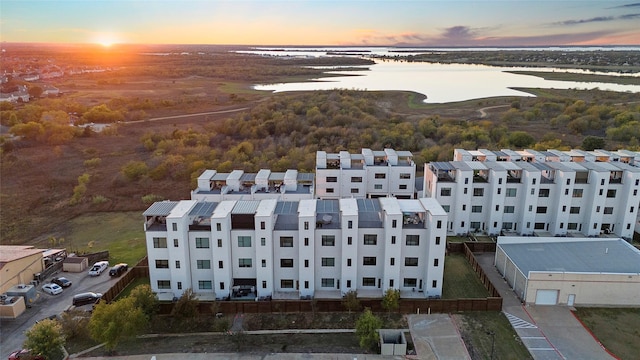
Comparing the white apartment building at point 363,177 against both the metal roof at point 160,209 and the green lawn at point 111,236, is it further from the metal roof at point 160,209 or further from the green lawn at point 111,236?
the green lawn at point 111,236

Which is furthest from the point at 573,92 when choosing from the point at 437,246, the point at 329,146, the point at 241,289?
the point at 241,289

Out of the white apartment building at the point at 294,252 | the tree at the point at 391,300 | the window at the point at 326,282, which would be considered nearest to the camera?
the tree at the point at 391,300

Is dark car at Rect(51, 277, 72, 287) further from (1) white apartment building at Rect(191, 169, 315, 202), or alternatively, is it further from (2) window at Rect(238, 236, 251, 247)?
(2) window at Rect(238, 236, 251, 247)

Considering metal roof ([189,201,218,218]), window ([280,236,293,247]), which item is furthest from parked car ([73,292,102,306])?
window ([280,236,293,247])

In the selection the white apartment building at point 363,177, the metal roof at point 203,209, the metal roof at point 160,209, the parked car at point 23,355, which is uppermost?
the metal roof at point 160,209

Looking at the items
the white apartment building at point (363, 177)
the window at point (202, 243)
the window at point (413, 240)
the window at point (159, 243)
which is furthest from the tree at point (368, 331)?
the white apartment building at point (363, 177)

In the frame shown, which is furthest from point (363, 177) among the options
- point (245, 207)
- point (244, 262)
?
point (244, 262)

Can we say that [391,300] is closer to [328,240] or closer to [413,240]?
[413,240]
